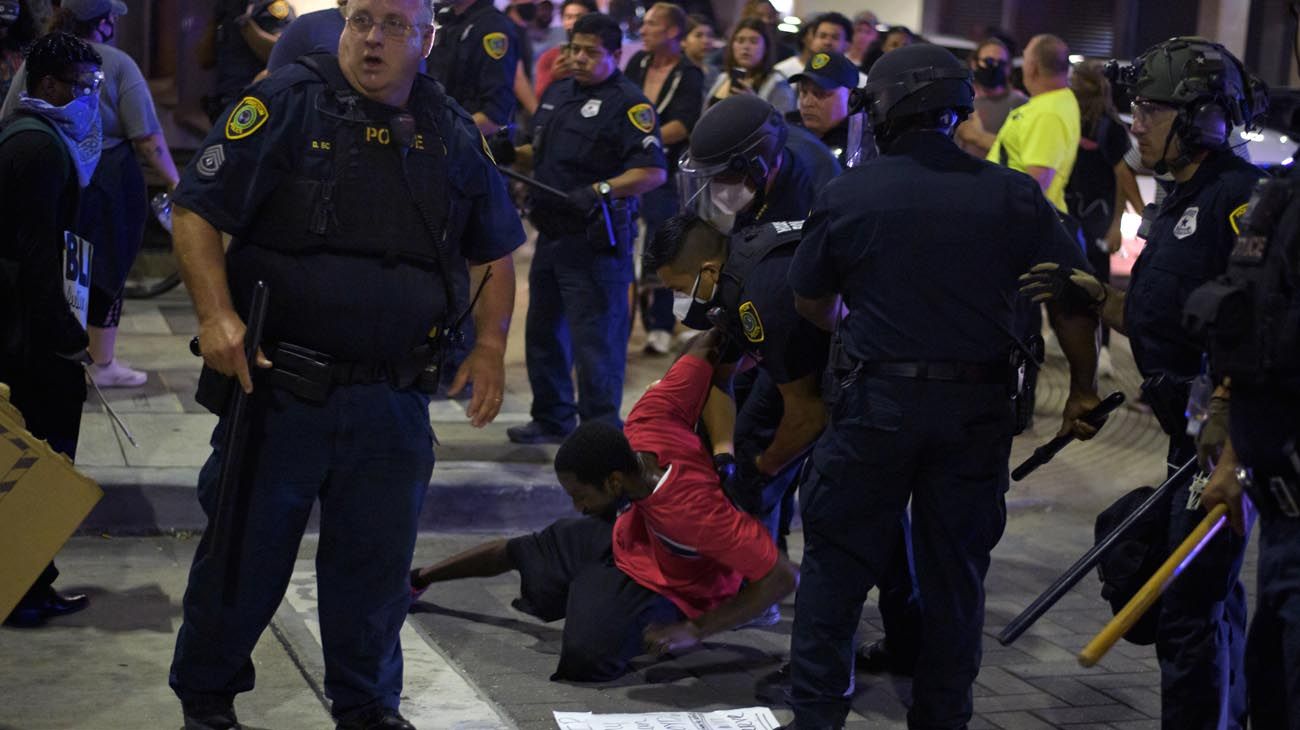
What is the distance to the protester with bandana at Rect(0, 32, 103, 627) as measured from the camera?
5266 millimetres

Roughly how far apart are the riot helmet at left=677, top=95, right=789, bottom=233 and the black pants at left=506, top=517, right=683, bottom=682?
112 centimetres

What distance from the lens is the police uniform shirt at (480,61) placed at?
337 inches

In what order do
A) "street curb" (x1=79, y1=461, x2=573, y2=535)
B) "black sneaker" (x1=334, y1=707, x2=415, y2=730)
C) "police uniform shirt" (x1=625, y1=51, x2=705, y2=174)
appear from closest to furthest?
"black sneaker" (x1=334, y1=707, x2=415, y2=730)
"street curb" (x1=79, y1=461, x2=573, y2=535)
"police uniform shirt" (x1=625, y1=51, x2=705, y2=174)

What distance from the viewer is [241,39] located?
375 inches

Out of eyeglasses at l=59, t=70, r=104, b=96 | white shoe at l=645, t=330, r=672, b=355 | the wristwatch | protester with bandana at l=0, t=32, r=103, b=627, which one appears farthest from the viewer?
white shoe at l=645, t=330, r=672, b=355

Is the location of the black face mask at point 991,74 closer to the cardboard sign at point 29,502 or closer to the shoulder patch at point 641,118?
the shoulder patch at point 641,118

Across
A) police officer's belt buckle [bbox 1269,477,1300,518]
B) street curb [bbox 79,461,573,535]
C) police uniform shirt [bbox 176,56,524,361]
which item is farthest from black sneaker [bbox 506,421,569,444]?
police officer's belt buckle [bbox 1269,477,1300,518]

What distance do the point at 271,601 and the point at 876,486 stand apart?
155 cm

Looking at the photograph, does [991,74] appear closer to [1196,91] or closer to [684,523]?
[684,523]

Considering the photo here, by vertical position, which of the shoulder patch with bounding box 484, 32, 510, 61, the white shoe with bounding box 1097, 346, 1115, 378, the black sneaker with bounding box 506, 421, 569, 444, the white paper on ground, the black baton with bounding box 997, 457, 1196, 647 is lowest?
the white shoe with bounding box 1097, 346, 1115, 378

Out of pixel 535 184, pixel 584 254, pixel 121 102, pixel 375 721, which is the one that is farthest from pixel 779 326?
pixel 121 102

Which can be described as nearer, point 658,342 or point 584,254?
point 584,254

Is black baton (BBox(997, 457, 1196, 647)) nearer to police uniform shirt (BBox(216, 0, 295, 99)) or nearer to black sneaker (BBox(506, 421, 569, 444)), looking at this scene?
black sneaker (BBox(506, 421, 569, 444))

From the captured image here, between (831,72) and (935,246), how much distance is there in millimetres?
2962
